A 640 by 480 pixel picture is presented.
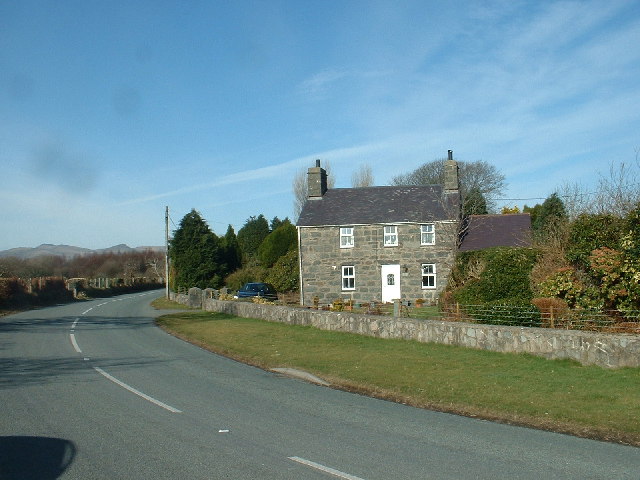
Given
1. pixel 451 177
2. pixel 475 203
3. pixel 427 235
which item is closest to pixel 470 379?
pixel 427 235

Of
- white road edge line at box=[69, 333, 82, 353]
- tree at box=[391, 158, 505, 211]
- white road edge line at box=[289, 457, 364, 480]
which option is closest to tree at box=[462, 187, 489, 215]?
tree at box=[391, 158, 505, 211]

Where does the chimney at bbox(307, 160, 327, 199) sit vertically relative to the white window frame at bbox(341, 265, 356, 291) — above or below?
above

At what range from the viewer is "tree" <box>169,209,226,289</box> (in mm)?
53406

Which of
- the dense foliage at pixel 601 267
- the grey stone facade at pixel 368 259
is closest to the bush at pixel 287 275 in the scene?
the grey stone facade at pixel 368 259

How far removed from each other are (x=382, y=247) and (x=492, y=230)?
688 cm

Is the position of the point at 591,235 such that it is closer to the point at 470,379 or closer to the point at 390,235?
the point at 470,379

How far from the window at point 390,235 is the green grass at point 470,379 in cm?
1922

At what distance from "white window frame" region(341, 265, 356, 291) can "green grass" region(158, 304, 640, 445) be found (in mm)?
19025

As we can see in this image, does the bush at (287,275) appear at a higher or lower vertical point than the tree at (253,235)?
lower

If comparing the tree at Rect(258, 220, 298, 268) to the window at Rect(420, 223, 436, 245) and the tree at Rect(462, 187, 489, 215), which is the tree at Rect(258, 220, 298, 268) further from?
the window at Rect(420, 223, 436, 245)

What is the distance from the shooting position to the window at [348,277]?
4009cm

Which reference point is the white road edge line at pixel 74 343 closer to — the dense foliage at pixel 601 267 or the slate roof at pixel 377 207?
the dense foliage at pixel 601 267

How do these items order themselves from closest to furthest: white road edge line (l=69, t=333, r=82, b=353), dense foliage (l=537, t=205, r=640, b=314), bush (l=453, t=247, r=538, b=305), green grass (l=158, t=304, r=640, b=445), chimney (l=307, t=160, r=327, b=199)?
green grass (l=158, t=304, r=640, b=445), dense foliage (l=537, t=205, r=640, b=314), white road edge line (l=69, t=333, r=82, b=353), bush (l=453, t=247, r=538, b=305), chimney (l=307, t=160, r=327, b=199)

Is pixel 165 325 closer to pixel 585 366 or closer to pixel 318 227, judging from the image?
pixel 318 227
